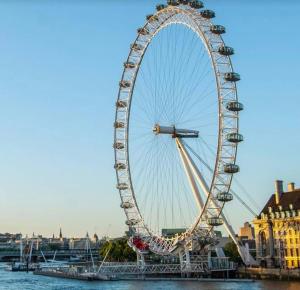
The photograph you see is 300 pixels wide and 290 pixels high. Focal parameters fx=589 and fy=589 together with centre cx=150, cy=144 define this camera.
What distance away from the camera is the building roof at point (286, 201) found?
6329cm

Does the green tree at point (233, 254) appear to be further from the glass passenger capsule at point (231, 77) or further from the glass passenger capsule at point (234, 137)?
the glass passenger capsule at point (231, 77)

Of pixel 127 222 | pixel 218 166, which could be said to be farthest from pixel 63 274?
pixel 218 166

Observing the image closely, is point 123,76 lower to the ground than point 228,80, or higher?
higher

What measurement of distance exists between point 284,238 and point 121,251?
35954 millimetres

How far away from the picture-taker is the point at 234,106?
4684 cm

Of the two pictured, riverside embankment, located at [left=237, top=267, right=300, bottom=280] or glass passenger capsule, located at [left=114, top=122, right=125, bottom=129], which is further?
glass passenger capsule, located at [left=114, top=122, right=125, bottom=129]

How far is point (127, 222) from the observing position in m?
60.4

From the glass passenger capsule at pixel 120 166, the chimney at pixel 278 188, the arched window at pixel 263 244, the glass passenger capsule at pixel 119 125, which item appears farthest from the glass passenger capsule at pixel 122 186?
the chimney at pixel 278 188

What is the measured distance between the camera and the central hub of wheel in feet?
171

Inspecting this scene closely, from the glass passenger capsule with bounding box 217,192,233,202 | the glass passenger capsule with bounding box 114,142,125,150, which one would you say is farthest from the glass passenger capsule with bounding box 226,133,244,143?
the glass passenger capsule with bounding box 114,142,125,150

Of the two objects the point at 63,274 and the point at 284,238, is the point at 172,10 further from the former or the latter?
the point at 63,274

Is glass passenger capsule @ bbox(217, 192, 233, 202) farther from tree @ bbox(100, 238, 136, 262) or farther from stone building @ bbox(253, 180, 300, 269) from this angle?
tree @ bbox(100, 238, 136, 262)

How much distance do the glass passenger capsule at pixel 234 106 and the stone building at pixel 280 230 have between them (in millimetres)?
19344

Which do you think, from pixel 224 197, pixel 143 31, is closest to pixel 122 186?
pixel 143 31
